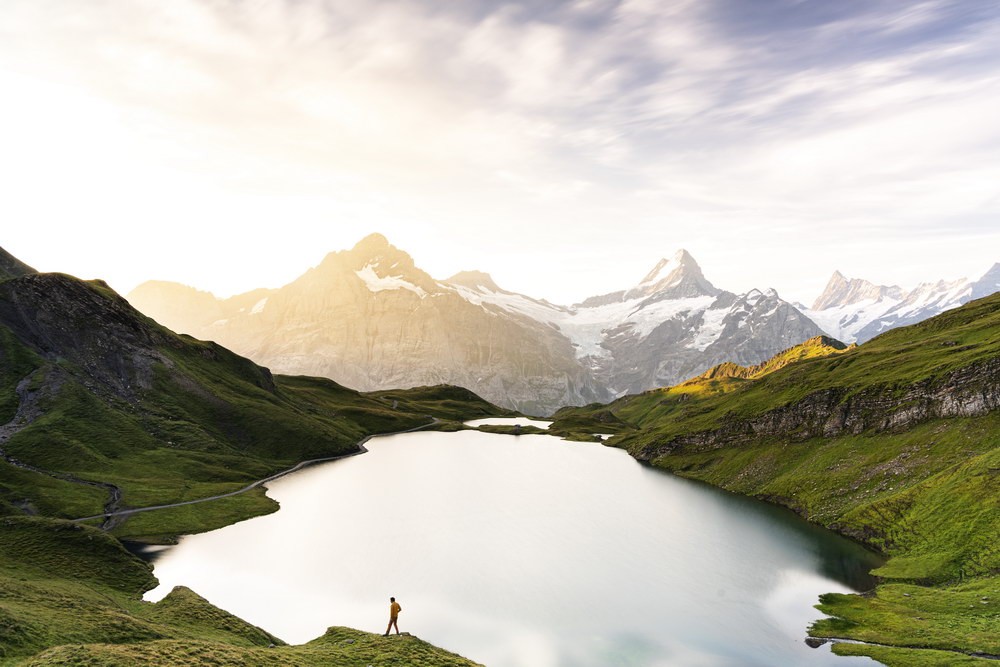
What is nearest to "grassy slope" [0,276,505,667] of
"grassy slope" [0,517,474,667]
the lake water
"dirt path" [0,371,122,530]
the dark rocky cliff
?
"grassy slope" [0,517,474,667]

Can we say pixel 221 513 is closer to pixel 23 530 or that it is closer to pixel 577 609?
pixel 23 530

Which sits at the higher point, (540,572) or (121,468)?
(121,468)

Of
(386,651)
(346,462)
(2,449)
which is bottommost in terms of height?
(386,651)

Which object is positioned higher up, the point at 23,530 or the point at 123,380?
the point at 123,380

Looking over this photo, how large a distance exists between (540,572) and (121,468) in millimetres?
96235

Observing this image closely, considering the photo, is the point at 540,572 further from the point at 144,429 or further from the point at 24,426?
the point at 24,426

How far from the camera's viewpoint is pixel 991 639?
159ft

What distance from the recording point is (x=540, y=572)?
248 feet

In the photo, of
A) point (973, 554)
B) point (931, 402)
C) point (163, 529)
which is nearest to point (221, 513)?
point (163, 529)

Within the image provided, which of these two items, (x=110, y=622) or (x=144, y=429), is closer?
(x=110, y=622)

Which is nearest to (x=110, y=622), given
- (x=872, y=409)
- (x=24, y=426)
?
(x=24, y=426)

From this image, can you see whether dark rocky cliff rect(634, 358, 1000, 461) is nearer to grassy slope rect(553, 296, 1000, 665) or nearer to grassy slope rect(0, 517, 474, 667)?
grassy slope rect(553, 296, 1000, 665)

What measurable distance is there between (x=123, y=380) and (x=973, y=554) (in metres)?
187

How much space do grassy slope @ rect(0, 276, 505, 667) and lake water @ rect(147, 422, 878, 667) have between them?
855cm
